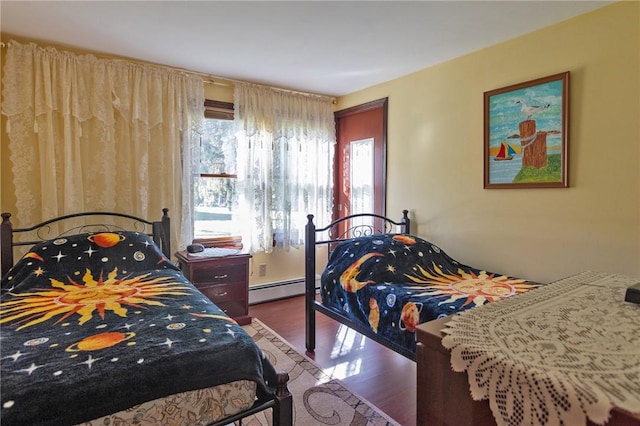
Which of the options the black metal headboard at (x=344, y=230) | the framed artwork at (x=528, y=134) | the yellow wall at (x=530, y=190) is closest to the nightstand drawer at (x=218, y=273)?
the black metal headboard at (x=344, y=230)

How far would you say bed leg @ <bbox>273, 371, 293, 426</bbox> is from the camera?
133cm

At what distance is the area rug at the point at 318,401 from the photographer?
6.15 ft

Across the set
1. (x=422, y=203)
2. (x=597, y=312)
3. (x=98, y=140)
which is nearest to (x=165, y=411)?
(x=597, y=312)

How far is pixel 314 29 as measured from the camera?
2.45 m

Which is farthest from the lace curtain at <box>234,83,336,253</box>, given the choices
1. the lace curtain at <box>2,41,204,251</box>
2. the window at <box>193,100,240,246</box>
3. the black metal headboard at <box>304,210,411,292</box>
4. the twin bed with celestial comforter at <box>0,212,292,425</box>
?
the twin bed with celestial comforter at <box>0,212,292,425</box>

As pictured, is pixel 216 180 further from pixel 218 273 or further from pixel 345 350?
pixel 345 350

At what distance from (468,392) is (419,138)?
2.75m

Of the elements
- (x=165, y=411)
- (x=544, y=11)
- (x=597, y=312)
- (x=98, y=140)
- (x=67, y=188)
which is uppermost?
(x=544, y=11)

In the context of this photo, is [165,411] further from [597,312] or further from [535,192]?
[535,192]

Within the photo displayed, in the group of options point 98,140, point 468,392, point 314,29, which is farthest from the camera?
point 98,140

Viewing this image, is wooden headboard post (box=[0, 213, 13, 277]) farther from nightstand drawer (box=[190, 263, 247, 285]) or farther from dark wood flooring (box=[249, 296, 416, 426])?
dark wood flooring (box=[249, 296, 416, 426])

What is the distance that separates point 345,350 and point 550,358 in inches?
81.5

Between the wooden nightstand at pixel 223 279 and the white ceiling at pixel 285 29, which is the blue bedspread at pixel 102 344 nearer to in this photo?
the wooden nightstand at pixel 223 279

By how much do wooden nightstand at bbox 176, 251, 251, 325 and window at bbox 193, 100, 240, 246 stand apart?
0.44m
